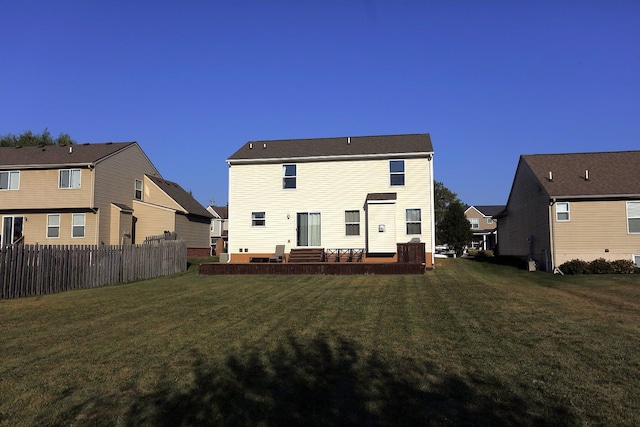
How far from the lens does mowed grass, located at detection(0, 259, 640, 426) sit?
431 cm

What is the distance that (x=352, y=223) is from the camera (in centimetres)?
2219

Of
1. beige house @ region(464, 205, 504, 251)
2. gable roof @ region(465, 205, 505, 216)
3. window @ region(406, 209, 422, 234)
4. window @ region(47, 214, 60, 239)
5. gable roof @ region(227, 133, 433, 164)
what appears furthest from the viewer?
gable roof @ region(465, 205, 505, 216)

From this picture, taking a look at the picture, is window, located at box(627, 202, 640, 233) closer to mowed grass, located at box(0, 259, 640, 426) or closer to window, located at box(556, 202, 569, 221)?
window, located at box(556, 202, 569, 221)

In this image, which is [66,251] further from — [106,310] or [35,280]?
[106,310]

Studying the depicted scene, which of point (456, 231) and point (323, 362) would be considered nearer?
point (323, 362)

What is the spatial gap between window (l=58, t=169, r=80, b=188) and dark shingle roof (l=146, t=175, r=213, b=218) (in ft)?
20.1

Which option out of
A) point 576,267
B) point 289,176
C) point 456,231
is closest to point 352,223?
point 289,176

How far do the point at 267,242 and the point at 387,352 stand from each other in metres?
17.2

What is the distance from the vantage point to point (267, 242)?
23.1 meters

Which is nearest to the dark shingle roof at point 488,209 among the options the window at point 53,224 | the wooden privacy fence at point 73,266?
the window at point 53,224

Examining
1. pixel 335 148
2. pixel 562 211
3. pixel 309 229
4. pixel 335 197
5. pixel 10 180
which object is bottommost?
pixel 309 229

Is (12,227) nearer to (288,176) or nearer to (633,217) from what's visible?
(288,176)

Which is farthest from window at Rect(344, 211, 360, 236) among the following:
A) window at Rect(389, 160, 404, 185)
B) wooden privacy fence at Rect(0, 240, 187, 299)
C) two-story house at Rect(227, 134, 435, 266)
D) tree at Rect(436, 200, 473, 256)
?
tree at Rect(436, 200, 473, 256)

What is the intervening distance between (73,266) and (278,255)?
955 cm
